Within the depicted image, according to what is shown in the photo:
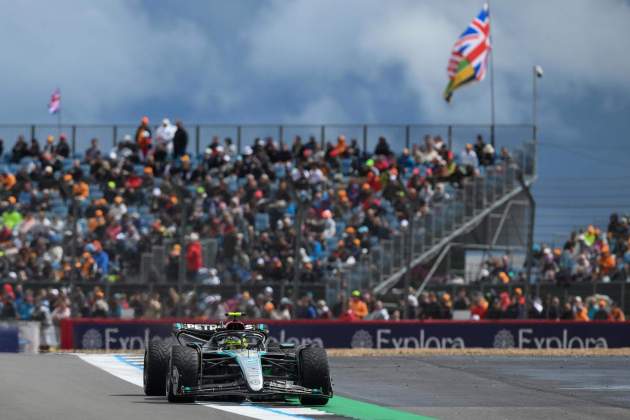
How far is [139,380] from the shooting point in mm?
18547

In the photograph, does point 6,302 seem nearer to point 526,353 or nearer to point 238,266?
point 238,266

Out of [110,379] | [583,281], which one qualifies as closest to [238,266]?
[583,281]

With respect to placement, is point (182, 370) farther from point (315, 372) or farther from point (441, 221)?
point (441, 221)

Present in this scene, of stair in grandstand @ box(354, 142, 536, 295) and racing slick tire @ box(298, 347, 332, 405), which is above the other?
stair in grandstand @ box(354, 142, 536, 295)

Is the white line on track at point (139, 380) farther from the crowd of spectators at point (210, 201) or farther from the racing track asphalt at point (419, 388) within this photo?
the crowd of spectators at point (210, 201)

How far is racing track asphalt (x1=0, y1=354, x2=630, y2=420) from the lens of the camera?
44.9 ft

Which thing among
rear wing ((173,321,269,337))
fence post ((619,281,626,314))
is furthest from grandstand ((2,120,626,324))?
rear wing ((173,321,269,337))

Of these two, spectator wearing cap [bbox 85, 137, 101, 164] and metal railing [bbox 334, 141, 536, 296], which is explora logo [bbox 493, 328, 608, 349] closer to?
metal railing [bbox 334, 141, 536, 296]

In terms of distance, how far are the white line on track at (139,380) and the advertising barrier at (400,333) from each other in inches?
78.6

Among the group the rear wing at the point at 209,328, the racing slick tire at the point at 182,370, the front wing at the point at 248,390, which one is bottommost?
the front wing at the point at 248,390

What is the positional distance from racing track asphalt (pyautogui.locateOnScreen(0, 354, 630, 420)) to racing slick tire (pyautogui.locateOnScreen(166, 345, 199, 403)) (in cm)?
17

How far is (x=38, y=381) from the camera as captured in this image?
17344mm

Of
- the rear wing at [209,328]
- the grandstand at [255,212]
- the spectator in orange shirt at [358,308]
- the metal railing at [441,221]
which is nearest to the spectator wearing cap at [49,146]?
the grandstand at [255,212]

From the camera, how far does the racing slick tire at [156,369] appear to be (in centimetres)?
1548
